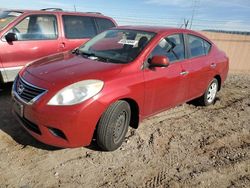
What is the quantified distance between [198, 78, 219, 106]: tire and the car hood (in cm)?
281

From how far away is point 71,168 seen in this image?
3688mm

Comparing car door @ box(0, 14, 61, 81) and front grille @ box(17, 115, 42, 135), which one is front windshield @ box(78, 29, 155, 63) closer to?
front grille @ box(17, 115, 42, 135)

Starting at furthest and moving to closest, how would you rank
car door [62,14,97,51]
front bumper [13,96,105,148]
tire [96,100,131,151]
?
car door [62,14,97,51], tire [96,100,131,151], front bumper [13,96,105,148]

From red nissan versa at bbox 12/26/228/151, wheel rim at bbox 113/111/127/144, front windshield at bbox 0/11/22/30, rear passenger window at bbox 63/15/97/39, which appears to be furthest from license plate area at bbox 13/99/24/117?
rear passenger window at bbox 63/15/97/39

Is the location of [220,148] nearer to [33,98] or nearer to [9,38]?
[33,98]

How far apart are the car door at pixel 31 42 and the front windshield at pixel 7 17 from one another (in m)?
0.18

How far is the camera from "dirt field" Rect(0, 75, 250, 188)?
352cm

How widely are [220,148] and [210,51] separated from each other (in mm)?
2388

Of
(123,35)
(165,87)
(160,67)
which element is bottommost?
(165,87)

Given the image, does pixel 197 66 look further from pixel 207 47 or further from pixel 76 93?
pixel 76 93

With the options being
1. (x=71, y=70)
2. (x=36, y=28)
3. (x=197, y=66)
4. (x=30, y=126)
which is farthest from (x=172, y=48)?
(x=36, y=28)

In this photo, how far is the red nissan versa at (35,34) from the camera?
6023mm

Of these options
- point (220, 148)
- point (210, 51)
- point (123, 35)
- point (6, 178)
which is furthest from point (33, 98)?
point (210, 51)

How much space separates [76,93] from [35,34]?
3.52 m
